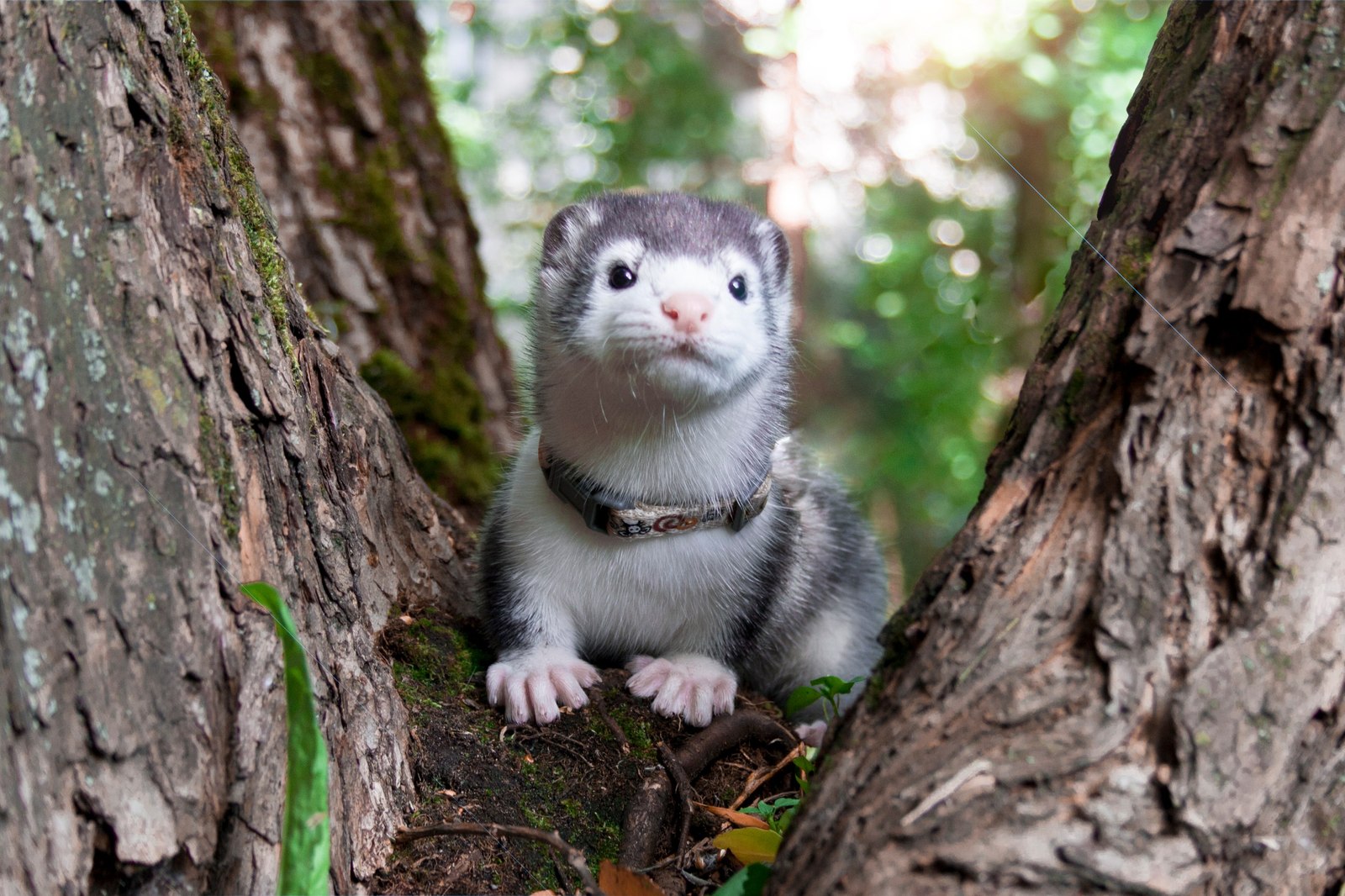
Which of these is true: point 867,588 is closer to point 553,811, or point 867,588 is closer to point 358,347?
point 553,811

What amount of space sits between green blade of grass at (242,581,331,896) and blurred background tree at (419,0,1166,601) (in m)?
6.14

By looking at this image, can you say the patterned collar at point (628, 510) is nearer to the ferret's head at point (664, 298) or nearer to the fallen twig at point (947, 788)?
the ferret's head at point (664, 298)

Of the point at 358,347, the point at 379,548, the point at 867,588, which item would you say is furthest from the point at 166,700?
the point at 358,347

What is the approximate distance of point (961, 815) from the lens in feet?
5.50

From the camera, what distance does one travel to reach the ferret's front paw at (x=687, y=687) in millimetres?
3041

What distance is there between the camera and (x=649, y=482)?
3164 millimetres

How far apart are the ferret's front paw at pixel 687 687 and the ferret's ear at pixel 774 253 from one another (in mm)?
1229

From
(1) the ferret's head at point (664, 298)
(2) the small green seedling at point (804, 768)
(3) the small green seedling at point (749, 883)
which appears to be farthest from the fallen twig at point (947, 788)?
(1) the ferret's head at point (664, 298)

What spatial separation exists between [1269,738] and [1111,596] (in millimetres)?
322

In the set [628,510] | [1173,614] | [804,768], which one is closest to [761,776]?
[804,768]

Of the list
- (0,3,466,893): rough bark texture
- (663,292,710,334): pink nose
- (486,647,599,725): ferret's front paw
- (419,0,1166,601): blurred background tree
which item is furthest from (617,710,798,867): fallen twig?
(419,0,1166,601): blurred background tree

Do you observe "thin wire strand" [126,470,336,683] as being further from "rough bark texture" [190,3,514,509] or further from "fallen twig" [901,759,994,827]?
"rough bark texture" [190,3,514,509]

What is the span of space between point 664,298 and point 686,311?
9cm

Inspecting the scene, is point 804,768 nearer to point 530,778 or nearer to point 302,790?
point 530,778
